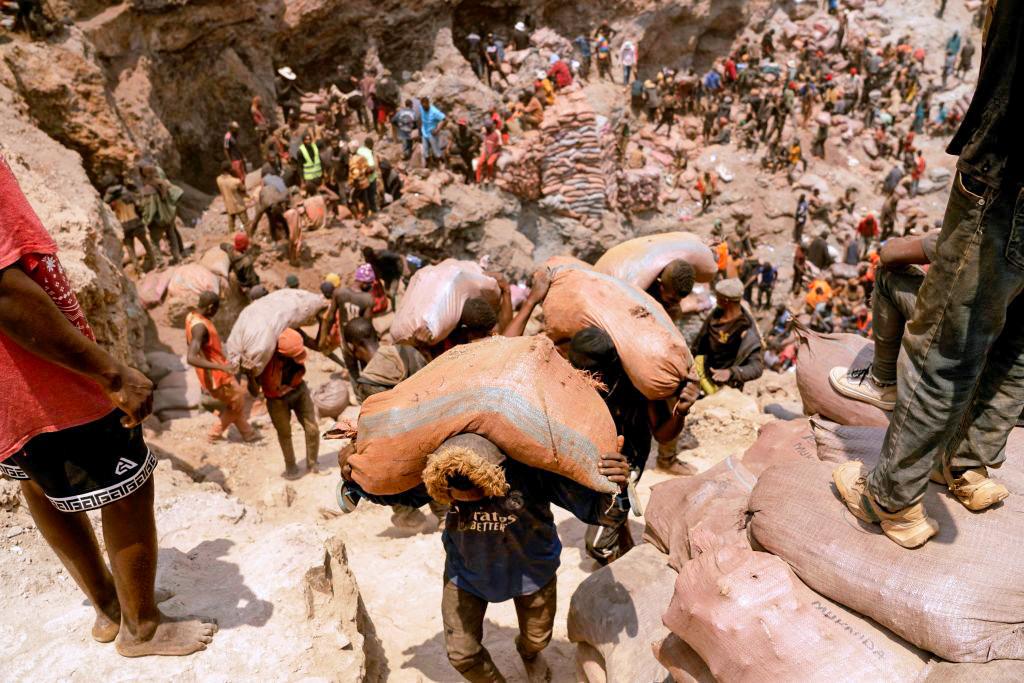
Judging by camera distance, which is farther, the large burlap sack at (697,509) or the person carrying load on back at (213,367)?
the person carrying load on back at (213,367)

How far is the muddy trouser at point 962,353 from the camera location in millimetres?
1582

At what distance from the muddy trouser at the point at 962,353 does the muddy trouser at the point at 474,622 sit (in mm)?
1256

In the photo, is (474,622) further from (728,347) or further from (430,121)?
(430,121)

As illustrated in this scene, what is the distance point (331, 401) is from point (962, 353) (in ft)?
19.0

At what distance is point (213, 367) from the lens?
17.5 ft

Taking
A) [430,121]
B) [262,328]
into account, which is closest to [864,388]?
[262,328]

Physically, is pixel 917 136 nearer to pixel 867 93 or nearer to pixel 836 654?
pixel 867 93

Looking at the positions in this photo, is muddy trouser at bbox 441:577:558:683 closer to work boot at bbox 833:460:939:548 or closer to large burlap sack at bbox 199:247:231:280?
work boot at bbox 833:460:939:548

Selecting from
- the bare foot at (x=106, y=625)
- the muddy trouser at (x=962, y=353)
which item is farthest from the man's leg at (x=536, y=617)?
the bare foot at (x=106, y=625)

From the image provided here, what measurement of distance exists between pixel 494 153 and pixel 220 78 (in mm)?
7026

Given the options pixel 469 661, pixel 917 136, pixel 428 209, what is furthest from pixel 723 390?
pixel 917 136

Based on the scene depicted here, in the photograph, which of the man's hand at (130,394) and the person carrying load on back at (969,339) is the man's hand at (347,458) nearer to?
the man's hand at (130,394)

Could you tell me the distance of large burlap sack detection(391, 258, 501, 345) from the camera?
366 centimetres

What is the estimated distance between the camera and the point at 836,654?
1845 mm
